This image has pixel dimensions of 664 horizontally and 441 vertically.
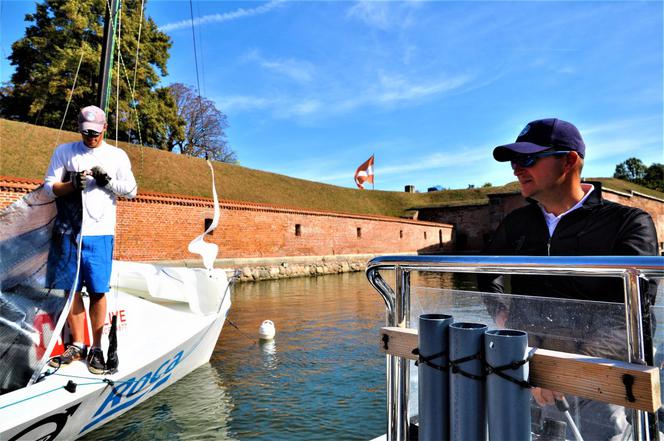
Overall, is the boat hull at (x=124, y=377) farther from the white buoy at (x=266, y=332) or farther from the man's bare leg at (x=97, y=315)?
the white buoy at (x=266, y=332)

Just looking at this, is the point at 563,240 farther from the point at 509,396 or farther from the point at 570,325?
the point at 509,396

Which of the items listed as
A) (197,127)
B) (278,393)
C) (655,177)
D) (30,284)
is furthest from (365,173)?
(655,177)

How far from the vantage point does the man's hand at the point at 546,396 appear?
5.06ft

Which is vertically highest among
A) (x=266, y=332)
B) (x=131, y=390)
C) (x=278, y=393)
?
(x=131, y=390)

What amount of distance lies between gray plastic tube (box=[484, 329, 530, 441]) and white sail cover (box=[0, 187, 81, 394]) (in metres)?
2.89

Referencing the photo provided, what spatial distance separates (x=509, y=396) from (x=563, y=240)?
864 mm

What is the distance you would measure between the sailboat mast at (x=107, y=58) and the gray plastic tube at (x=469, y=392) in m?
5.96

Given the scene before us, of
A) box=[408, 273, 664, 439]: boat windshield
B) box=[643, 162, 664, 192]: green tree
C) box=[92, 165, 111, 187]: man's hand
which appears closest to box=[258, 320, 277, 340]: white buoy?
box=[92, 165, 111, 187]: man's hand

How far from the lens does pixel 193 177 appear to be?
973 inches

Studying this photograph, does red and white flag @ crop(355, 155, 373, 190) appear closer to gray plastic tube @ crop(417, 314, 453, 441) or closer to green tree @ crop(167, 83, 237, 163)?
green tree @ crop(167, 83, 237, 163)

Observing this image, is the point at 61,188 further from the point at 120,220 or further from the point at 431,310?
the point at 120,220

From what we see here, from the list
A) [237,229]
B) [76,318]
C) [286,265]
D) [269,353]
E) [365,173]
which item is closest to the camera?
[76,318]

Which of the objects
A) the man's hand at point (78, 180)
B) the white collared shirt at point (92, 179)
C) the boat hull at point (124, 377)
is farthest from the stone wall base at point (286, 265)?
the man's hand at point (78, 180)

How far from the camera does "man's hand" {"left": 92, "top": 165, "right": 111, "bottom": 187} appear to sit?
312cm
